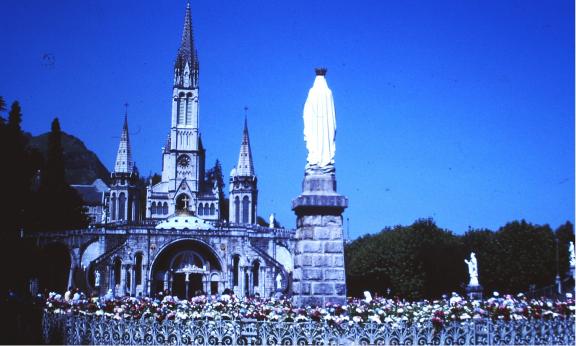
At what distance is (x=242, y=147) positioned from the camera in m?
98.4

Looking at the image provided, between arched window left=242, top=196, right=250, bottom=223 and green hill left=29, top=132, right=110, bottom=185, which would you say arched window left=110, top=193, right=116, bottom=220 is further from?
green hill left=29, top=132, right=110, bottom=185

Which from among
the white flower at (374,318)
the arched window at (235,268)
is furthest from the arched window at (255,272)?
the white flower at (374,318)

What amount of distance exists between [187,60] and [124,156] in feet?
58.5

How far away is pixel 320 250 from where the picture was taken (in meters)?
14.4

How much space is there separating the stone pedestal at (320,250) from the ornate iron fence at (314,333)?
1770 mm

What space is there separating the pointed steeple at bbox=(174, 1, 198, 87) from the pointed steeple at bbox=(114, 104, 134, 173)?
1055 centimetres

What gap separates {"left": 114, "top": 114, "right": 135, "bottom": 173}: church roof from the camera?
94438mm

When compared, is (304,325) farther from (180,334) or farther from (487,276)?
(487,276)

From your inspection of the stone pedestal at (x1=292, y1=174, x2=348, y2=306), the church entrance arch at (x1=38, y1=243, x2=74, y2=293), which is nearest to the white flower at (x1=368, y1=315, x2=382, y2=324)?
the stone pedestal at (x1=292, y1=174, x2=348, y2=306)

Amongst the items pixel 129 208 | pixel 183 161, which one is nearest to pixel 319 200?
pixel 129 208

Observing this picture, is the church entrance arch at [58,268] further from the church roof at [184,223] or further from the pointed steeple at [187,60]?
the pointed steeple at [187,60]

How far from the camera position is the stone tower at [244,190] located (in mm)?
97188

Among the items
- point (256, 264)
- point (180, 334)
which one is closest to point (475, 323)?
point (180, 334)

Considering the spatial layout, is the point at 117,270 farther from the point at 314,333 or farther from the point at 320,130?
the point at 314,333
